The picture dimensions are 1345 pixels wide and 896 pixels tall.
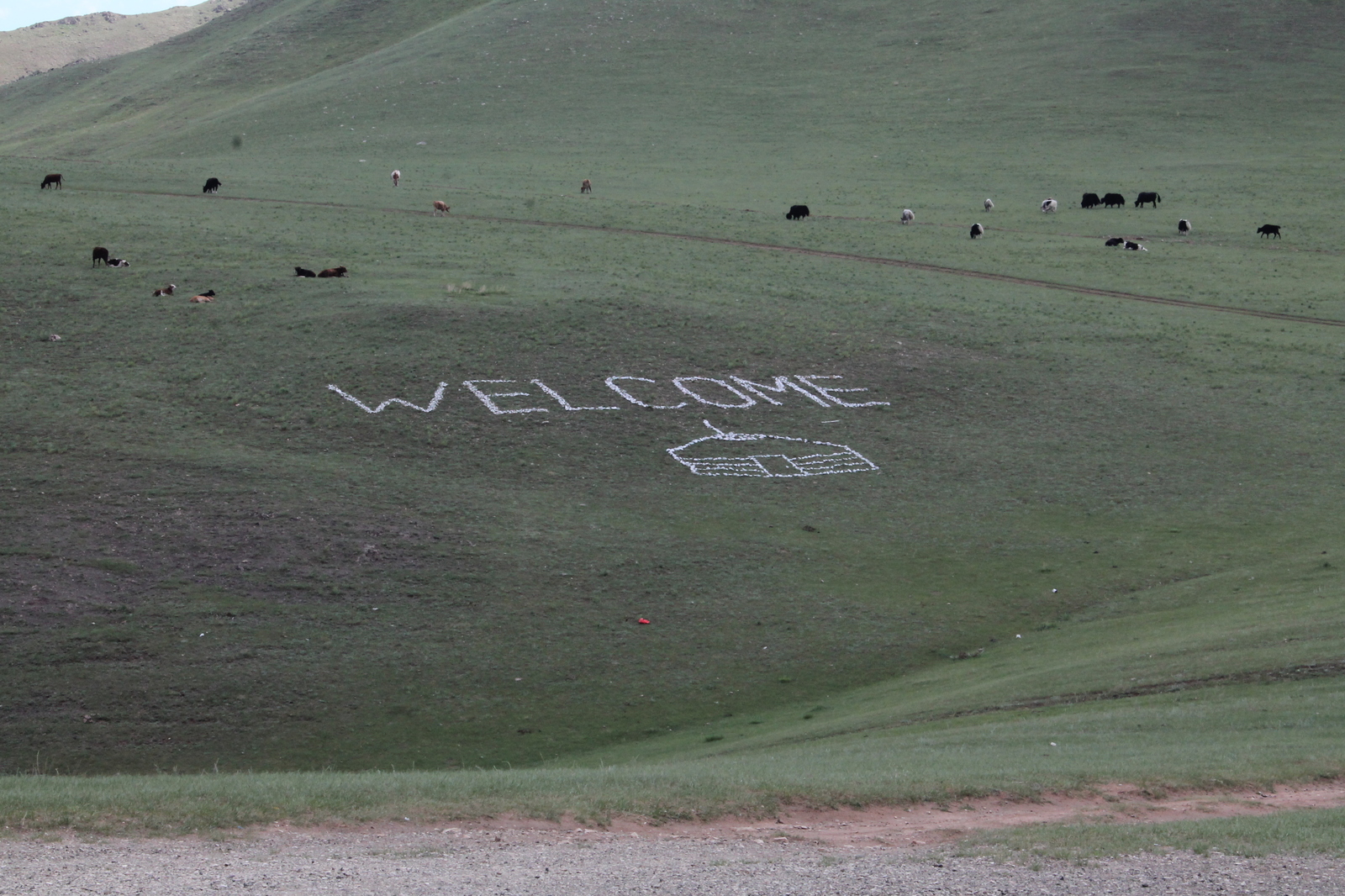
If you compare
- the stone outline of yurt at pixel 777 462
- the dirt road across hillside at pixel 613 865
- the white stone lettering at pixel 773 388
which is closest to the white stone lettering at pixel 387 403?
the stone outline of yurt at pixel 777 462

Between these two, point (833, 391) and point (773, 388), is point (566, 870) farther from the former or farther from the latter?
point (833, 391)

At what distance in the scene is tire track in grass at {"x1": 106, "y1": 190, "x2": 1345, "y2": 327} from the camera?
44.5 meters

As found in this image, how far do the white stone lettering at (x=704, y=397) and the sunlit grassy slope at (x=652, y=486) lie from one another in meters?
0.34

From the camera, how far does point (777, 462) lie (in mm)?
30016

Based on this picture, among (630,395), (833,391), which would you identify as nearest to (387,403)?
(630,395)

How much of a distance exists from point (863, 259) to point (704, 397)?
19773mm

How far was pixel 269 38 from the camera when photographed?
12369cm

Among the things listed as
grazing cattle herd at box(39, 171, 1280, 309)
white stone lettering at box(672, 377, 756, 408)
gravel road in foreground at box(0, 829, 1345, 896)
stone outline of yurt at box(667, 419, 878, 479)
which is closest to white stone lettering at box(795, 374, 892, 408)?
white stone lettering at box(672, 377, 756, 408)

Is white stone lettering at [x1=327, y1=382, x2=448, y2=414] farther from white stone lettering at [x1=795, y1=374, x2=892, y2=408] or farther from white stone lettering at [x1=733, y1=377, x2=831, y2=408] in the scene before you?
white stone lettering at [x1=795, y1=374, x2=892, y2=408]

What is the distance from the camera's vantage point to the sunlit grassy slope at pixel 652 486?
61.7 ft

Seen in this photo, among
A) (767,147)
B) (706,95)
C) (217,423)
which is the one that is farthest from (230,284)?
(706,95)

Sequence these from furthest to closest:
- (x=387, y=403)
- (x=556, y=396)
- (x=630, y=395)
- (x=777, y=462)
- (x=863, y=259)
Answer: (x=863, y=259), (x=630, y=395), (x=556, y=396), (x=387, y=403), (x=777, y=462)

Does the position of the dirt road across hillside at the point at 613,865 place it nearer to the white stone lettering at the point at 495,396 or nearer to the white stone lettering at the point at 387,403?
the white stone lettering at the point at 495,396

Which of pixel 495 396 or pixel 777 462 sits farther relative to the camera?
pixel 495 396
